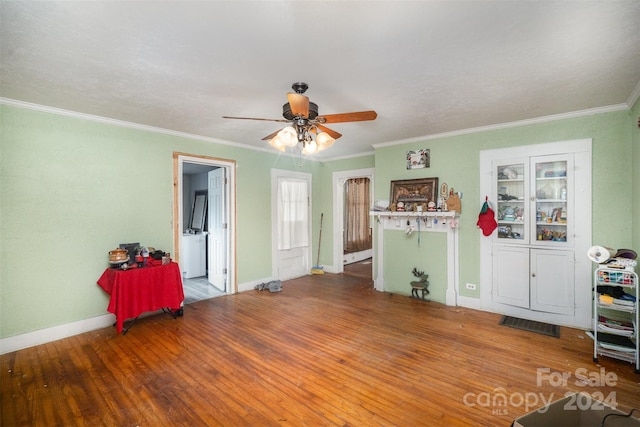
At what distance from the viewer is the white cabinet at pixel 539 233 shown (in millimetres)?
3338

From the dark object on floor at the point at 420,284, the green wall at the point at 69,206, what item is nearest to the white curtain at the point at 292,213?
the green wall at the point at 69,206

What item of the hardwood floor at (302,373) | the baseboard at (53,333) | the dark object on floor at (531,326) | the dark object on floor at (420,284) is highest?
the dark object on floor at (420,284)

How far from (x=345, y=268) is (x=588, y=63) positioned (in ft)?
17.9

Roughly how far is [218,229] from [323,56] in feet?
12.5

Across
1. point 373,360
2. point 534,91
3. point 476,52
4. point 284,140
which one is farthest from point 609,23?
point 373,360

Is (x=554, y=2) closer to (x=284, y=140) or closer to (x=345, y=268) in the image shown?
(x=284, y=140)

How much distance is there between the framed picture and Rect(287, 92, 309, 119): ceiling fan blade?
9.08ft

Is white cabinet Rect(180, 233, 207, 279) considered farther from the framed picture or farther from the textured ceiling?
the framed picture

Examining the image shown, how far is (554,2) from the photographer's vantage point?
62.3 inches

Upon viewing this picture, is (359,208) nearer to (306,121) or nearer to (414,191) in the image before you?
(414,191)

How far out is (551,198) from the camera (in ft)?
11.6

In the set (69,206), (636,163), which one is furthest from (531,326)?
(69,206)

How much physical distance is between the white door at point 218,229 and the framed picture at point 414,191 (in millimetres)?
2904

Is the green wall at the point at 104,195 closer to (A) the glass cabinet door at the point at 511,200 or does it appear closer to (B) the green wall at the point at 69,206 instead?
(B) the green wall at the point at 69,206
